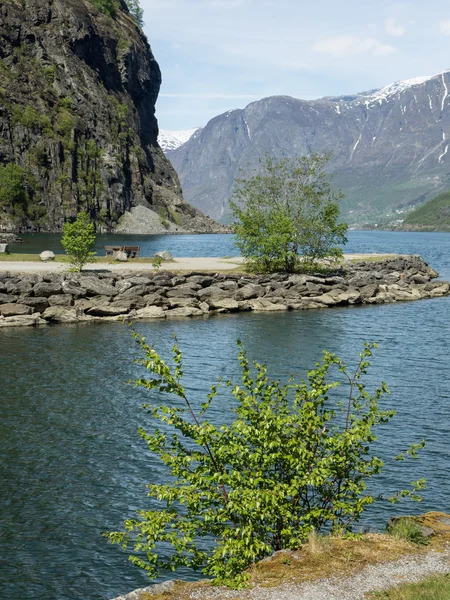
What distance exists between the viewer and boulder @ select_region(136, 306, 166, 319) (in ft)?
178

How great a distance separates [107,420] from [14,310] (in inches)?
1038

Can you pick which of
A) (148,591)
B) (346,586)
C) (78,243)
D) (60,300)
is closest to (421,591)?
(346,586)

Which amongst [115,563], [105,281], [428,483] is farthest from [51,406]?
[105,281]

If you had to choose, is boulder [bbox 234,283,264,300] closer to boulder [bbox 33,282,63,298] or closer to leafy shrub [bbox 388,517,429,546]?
boulder [bbox 33,282,63,298]

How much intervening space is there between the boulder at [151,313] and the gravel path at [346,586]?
4223 cm

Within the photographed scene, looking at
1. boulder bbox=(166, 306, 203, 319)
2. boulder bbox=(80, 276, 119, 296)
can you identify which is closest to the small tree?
boulder bbox=(80, 276, 119, 296)

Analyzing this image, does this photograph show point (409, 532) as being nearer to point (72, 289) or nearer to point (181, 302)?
point (72, 289)

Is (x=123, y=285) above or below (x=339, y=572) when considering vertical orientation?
above

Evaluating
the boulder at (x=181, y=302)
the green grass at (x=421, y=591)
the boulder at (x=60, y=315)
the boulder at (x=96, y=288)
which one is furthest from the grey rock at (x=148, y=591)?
the boulder at (x=181, y=302)

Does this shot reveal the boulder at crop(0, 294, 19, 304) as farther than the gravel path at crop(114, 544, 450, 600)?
Yes

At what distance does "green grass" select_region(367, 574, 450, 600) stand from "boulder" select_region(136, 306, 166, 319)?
44.0 metres

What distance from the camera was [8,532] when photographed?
17609mm

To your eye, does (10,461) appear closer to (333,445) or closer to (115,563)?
(115,563)

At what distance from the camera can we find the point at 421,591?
1113 centimetres
